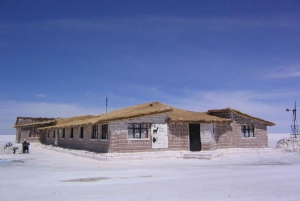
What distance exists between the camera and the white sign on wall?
19.7 metres

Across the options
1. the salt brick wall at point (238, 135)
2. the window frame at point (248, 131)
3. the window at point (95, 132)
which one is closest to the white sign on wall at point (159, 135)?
the window at point (95, 132)

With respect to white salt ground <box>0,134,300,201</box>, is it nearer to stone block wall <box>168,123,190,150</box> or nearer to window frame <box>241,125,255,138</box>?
stone block wall <box>168,123,190,150</box>

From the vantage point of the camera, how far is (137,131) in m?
19.3

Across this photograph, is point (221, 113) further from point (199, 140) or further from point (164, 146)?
point (164, 146)

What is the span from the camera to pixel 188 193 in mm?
7777

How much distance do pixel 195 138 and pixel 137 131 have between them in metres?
5.17

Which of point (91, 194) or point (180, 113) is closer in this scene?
point (91, 194)

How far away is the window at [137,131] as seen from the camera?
19109mm

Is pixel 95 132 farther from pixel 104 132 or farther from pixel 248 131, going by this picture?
pixel 248 131

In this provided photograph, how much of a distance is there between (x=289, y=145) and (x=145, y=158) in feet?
63.1

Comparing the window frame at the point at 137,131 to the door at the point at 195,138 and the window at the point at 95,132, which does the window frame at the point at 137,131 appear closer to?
the window at the point at 95,132

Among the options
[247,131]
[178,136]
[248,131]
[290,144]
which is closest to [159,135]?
[178,136]

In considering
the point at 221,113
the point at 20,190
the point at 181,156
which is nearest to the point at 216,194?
the point at 20,190

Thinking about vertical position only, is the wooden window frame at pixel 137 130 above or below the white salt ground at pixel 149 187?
above
